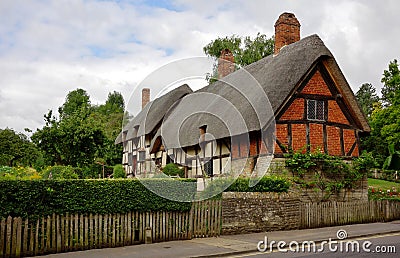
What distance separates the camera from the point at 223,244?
12.8m

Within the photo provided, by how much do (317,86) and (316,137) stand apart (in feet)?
7.73

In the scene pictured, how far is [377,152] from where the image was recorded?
5050 centimetres

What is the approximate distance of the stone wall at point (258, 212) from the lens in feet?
48.6

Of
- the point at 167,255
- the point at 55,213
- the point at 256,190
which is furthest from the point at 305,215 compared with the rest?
the point at 55,213

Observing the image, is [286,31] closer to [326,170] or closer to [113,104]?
[326,170]

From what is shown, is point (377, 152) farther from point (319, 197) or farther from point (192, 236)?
point (192, 236)

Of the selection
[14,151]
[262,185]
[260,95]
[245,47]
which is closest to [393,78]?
[245,47]

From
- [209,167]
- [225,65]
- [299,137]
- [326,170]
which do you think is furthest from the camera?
[225,65]

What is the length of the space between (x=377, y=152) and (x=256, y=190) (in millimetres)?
39138

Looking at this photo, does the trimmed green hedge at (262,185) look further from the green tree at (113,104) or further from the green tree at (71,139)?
the green tree at (113,104)

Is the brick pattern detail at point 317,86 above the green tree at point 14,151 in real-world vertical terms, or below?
above

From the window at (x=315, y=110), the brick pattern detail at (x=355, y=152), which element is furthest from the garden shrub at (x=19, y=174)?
the brick pattern detail at (x=355, y=152)

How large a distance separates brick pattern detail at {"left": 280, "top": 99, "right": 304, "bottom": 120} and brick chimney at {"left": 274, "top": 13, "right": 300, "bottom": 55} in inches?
207

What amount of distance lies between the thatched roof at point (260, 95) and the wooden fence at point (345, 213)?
3881 millimetres
